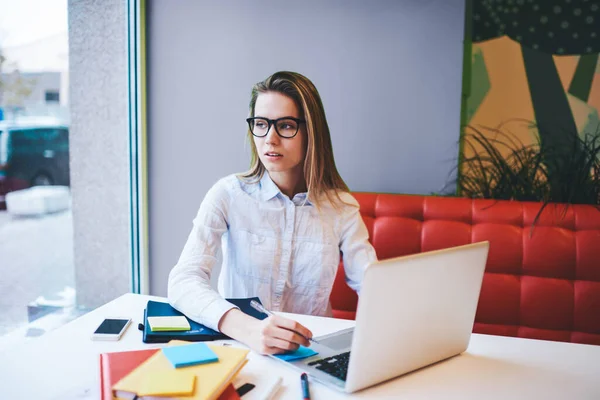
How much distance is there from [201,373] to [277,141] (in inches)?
32.2

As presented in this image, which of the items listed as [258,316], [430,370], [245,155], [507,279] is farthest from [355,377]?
[245,155]

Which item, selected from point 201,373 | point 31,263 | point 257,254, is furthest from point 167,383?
point 31,263

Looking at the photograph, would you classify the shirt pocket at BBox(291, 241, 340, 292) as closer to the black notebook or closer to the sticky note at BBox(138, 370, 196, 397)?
the black notebook

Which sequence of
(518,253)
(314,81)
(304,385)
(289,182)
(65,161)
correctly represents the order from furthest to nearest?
(65,161)
(314,81)
(518,253)
(289,182)
(304,385)

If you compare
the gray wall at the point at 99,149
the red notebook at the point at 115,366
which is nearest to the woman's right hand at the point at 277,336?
the red notebook at the point at 115,366

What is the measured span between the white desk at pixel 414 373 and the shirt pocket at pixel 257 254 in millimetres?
379

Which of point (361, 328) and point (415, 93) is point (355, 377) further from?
point (415, 93)

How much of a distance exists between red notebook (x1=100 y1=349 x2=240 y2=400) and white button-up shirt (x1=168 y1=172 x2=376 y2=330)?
0.58m

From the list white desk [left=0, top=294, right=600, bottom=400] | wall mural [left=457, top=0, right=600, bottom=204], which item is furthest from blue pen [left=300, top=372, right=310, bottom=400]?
wall mural [left=457, top=0, right=600, bottom=204]

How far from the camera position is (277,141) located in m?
1.53

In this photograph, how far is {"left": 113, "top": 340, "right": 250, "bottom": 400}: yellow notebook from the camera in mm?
822

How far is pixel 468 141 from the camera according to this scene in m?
2.36

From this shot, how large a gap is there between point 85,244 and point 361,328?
2.40 metres

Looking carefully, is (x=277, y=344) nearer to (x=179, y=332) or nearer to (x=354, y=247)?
(x=179, y=332)
